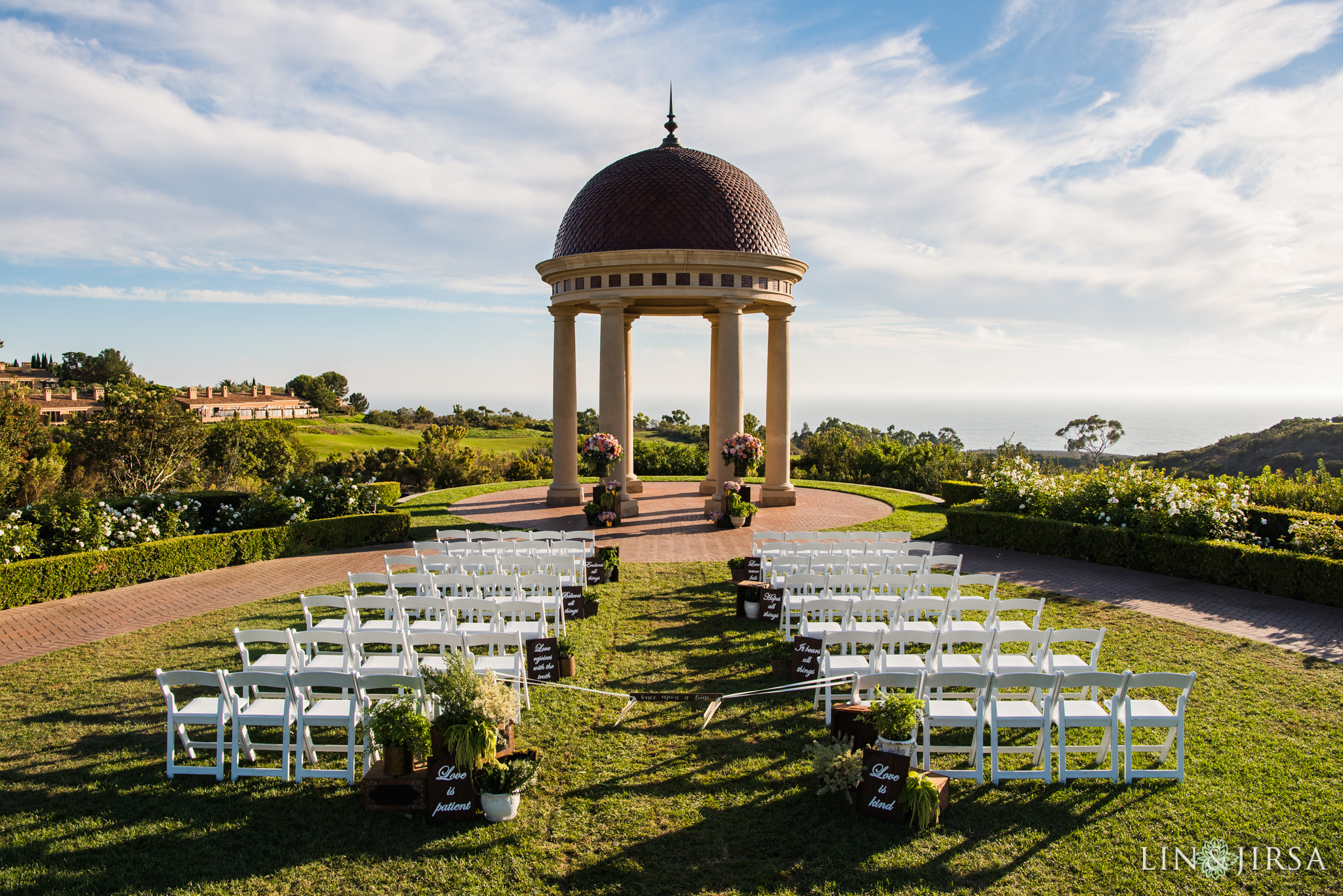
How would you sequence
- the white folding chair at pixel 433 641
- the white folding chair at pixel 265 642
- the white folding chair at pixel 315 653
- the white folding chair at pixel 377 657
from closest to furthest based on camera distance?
the white folding chair at pixel 265 642 < the white folding chair at pixel 433 641 < the white folding chair at pixel 315 653 < the white folding chair at pixel 377 657

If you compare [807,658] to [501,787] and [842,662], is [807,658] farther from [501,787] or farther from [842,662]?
[501,787]

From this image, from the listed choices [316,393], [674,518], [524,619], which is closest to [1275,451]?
[674,518]

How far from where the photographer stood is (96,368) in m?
77.4

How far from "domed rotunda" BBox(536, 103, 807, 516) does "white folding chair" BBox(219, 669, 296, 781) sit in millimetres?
16143

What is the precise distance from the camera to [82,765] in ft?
24.4

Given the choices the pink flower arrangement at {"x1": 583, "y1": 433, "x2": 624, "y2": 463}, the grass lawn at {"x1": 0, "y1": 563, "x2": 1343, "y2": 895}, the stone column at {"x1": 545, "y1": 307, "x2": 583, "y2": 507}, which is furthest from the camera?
the stone column at {"x1": 545, "y1": 307, "x2": 583, "y2": 507}

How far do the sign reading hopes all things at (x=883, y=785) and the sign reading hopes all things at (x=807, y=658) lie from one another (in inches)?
93.7

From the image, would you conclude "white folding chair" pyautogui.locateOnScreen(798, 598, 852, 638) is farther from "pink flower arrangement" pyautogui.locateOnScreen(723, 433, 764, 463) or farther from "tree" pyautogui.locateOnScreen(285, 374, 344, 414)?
"tree" pyautogui.locateOnScreen(285, 374, 344, 414)

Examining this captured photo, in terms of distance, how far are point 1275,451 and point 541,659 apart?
5524 centimetres

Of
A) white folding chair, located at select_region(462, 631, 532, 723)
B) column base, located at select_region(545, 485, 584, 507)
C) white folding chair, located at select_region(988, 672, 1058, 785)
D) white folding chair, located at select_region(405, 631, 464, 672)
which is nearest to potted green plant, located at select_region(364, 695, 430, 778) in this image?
white folding chair, located at select_region(405, 631, 464, 672)

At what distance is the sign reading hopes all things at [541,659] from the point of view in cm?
917

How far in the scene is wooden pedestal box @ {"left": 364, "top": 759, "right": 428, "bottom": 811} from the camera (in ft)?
21.4

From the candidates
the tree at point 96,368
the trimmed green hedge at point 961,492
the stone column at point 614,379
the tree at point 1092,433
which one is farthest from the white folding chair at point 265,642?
the tree at point 96,368

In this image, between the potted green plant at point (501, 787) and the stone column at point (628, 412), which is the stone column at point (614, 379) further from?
the potted green plant at point (501, 787)
